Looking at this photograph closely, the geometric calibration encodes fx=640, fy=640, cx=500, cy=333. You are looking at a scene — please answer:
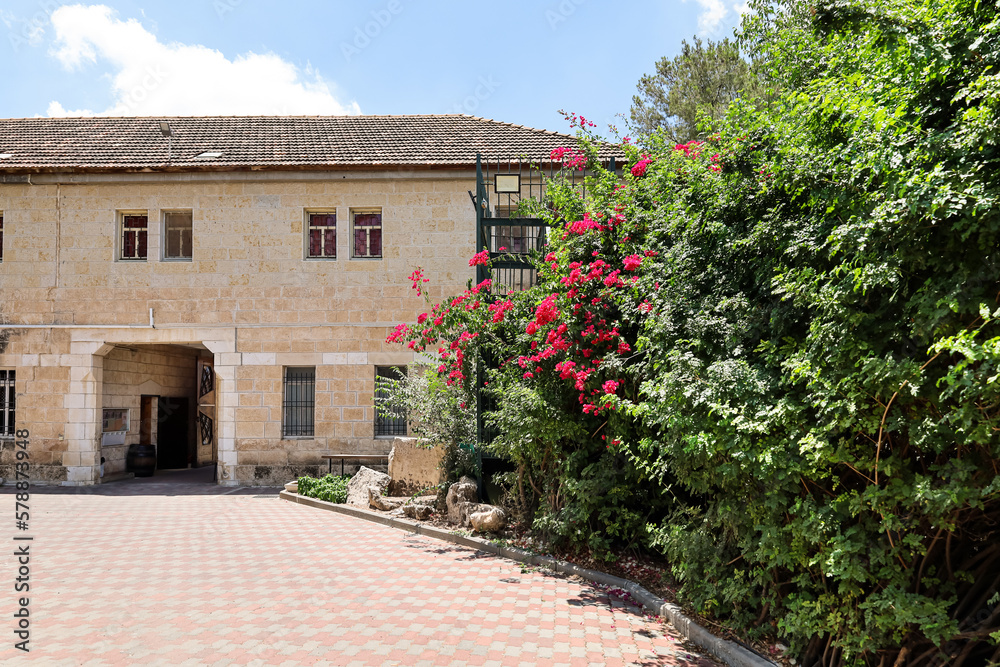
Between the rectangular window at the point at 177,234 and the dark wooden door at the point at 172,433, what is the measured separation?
4938 millimetres

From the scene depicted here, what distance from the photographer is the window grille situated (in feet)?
46.4

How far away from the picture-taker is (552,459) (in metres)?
7.21

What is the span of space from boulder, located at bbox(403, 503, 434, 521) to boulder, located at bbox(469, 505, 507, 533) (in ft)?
4.14

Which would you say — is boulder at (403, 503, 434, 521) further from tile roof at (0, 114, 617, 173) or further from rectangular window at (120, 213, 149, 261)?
rectangular window at (120, 213, 149, 261)

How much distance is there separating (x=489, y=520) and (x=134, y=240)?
10942mm

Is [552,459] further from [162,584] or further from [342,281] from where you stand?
[342,281]

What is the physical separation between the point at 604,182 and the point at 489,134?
9621mm

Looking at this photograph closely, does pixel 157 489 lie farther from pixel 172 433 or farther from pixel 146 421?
pixel 172 433

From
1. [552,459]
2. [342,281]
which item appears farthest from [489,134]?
[552,459]

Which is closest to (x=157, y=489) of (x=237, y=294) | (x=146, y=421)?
(x=146, y=421)

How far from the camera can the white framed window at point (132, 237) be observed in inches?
556

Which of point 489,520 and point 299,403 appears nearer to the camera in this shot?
point 489,520

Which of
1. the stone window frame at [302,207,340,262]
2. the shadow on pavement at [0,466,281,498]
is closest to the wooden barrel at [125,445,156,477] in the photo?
the shadow on pavement at [0,466,281,498]

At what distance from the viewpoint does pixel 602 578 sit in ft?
20.7
